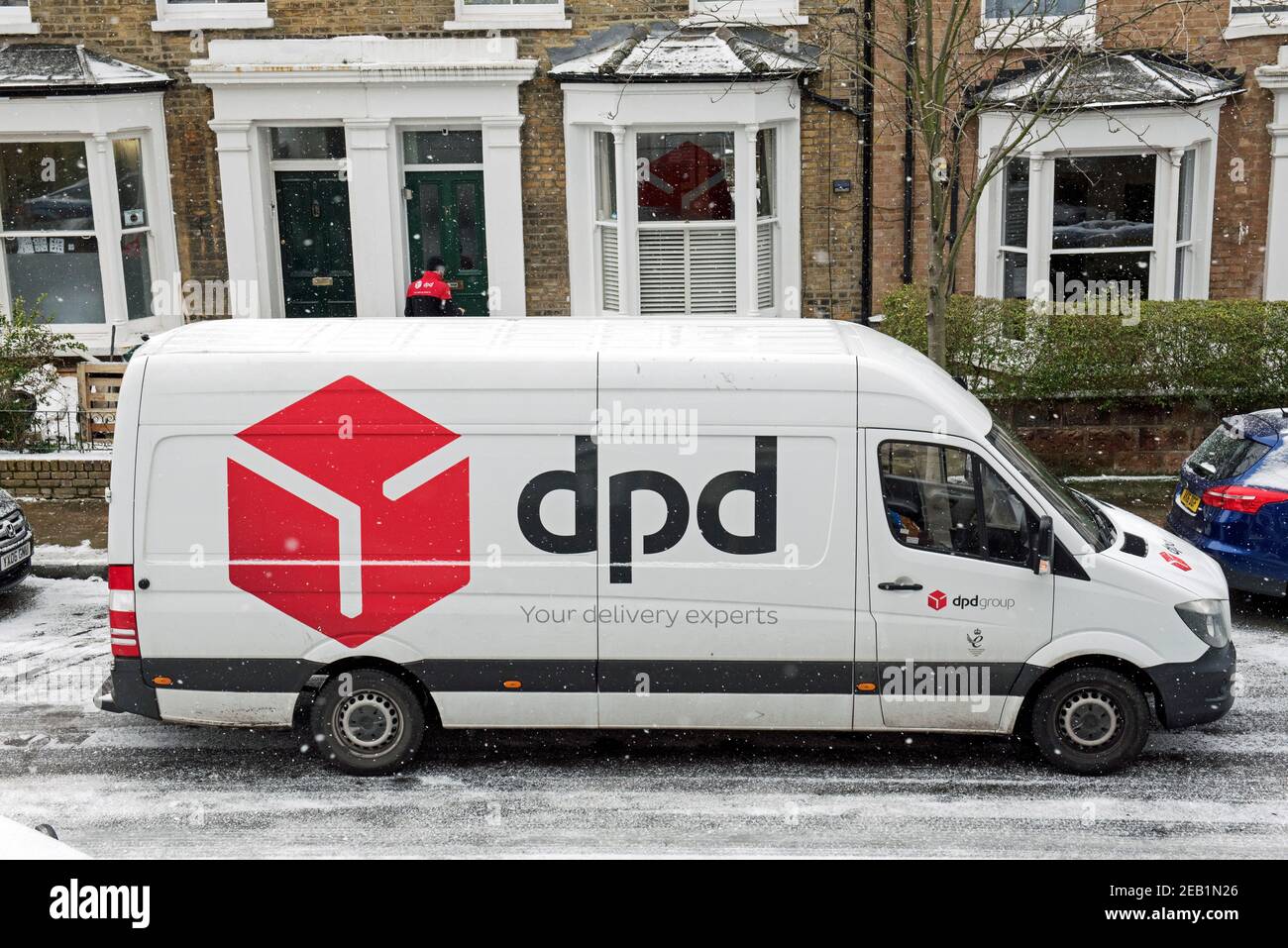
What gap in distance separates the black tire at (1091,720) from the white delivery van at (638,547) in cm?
1

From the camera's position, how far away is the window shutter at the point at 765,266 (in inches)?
669

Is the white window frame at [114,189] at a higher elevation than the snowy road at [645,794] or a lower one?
higher

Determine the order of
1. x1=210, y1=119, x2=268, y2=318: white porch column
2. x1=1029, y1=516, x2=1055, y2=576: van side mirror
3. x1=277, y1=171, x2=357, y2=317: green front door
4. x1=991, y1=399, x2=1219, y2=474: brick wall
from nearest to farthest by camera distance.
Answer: x1=1029, y1=516, x2=1055, y2=576: van side mirror < x1=991, y1=399, x2=1219, y2=474: brick wall < x1=210, y1=119, x2=268, y2=318: white porch column < x1=277, y1=171, x2=357, y2=317: green front door

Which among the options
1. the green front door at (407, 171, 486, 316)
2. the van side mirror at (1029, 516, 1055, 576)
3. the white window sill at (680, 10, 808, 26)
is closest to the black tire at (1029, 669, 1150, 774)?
the van side mirror at (1029, 516, 1055, 576)

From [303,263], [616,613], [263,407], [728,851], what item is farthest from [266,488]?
[303,263]

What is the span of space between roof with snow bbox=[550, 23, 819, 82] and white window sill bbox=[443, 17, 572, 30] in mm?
284

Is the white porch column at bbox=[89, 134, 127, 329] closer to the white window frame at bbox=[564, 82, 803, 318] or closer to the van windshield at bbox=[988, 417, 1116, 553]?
the white window frame at bbox=[564, 82, 803, 318]

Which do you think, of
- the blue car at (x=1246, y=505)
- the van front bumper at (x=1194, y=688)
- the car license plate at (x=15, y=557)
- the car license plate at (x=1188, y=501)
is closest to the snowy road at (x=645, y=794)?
the van front bumper at (x=1194, y=688)

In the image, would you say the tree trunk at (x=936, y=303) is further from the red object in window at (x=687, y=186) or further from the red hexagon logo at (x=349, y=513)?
the red hexagon logo at (x=349, y=513)

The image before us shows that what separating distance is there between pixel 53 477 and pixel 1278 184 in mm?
13703

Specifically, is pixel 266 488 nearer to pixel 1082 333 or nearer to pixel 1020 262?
pixel 1082 333

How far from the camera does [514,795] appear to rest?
306 inches

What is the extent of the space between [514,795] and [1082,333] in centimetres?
841

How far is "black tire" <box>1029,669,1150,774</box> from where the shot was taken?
781cm
